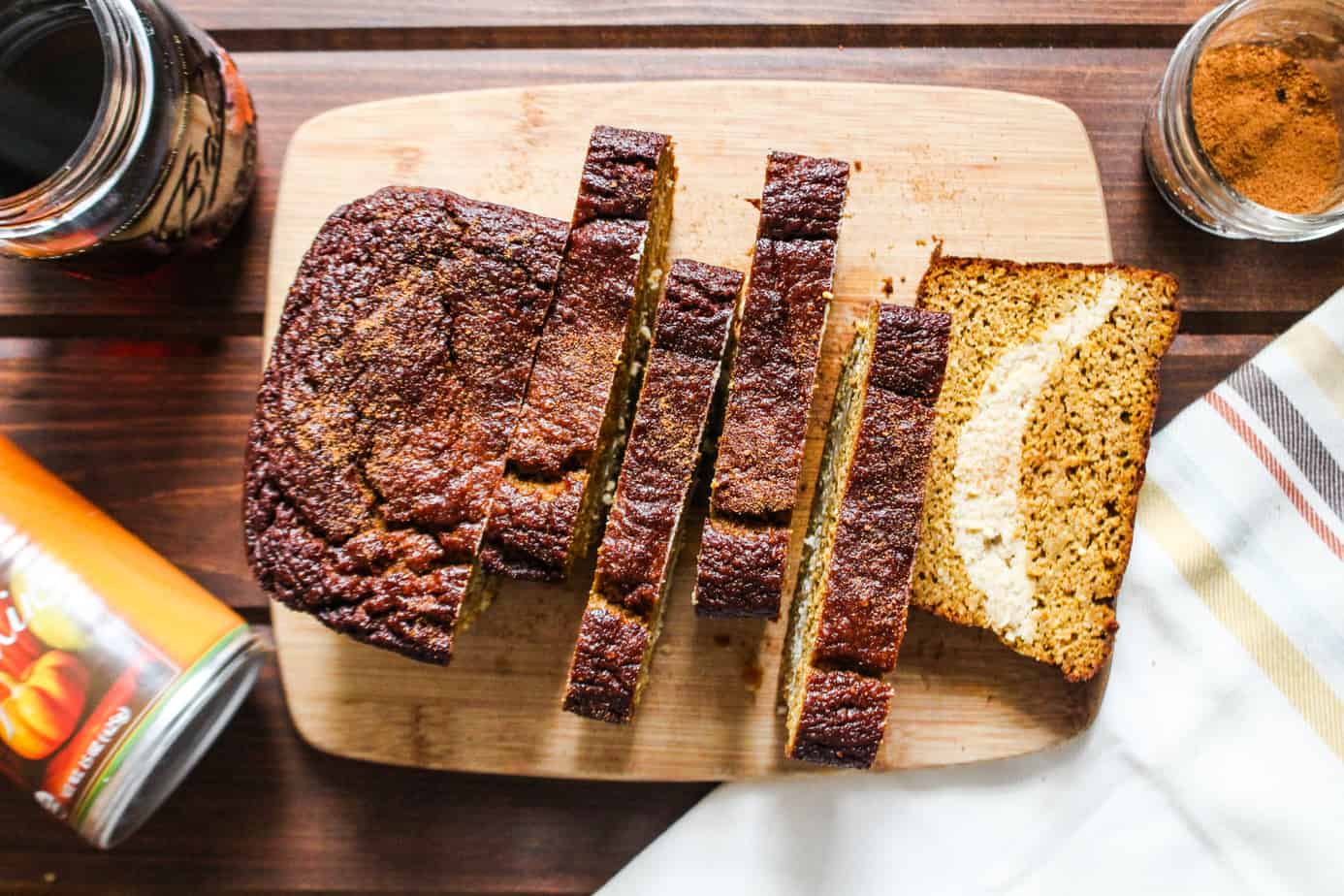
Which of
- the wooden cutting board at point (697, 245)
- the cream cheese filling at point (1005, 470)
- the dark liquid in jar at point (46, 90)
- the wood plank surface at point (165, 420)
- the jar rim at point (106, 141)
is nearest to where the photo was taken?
the jar rim at point (106, 141)

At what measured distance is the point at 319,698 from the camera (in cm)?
273

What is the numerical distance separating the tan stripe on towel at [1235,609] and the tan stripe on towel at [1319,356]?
0.53m

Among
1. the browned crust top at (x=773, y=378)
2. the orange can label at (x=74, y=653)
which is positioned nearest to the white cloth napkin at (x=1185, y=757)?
the browned crust top at (x=773, y=378)

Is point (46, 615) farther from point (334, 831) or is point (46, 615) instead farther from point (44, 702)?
point (334, 831)

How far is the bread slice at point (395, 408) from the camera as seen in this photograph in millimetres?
2395

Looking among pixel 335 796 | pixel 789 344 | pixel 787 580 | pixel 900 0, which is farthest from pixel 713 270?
pixel 335 796

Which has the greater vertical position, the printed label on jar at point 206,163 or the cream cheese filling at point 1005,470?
the printed label on jar at point 206,163

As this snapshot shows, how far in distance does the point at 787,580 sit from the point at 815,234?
95cm

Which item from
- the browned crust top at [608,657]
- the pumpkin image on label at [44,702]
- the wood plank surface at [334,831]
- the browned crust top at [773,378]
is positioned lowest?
the wood plank surface at [334,831]

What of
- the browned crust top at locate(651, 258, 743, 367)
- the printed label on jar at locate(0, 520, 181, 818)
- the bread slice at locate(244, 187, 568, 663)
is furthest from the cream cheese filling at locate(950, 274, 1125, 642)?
the printed label on jar at locate(0, 520, 181, 818)

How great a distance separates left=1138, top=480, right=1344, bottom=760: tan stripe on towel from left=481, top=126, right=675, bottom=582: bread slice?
159 centimetres

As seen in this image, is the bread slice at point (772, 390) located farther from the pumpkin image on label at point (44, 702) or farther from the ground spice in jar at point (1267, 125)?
the pumpkin image on label at point (44, 702)

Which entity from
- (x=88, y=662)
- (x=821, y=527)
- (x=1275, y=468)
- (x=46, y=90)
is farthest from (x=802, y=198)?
(x=88, y=662)

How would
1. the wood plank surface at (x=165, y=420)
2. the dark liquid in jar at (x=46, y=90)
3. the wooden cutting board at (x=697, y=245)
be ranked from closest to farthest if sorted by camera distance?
the dark liquid in jar at (x=46, y=90), the wooden cutting board at (x=697, y=245), the wood plank surface at (x=165, y=420)
